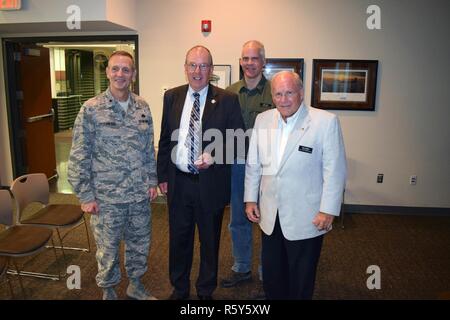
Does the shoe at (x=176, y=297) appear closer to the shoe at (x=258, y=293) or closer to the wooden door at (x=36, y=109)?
the shoe at (x=258, y=293)

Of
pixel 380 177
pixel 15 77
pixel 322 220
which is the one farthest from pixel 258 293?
pixel 15 77

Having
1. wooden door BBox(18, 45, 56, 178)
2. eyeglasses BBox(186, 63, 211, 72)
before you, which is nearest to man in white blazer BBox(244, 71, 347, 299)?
eyeglasses BBox(186, 63, 211, 72)

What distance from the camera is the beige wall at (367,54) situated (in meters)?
4.16

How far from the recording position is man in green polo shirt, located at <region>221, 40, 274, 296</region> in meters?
2.64

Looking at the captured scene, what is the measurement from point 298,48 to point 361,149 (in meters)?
1.40

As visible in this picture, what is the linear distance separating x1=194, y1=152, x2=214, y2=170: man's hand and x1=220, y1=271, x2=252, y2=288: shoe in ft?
3.43

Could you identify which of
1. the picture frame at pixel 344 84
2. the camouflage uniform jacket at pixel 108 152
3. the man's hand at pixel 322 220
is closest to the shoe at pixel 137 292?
the camouflage uniform jacket at pixel 108 152

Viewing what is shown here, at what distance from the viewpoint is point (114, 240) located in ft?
7.63

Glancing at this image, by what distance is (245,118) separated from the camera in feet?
8.94

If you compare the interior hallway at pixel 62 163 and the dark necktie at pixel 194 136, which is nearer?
the dark necktie at pixel 194 136

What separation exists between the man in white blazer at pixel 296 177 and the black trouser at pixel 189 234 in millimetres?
366

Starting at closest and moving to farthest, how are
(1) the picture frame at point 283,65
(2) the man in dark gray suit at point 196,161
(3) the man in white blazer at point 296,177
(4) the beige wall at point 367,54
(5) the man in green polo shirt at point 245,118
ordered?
(3) the man in white blazer at point 296,177
(2) the man in dark gray suit at point 196,161
(5) the man in green polo shirt at point 245,118
(4) the beige wall at point 367,54
(1) the picture frame at point 283,65

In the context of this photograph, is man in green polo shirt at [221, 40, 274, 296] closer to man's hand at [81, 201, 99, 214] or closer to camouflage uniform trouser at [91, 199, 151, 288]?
camouflage uniform trouser at [91, 199, 151, 288]

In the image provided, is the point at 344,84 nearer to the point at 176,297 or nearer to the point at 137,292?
the point at 176,297
